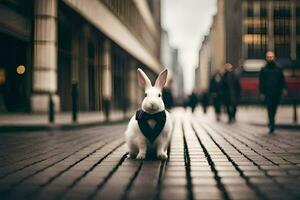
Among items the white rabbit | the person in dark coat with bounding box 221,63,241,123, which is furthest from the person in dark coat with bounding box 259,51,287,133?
the white rabbit

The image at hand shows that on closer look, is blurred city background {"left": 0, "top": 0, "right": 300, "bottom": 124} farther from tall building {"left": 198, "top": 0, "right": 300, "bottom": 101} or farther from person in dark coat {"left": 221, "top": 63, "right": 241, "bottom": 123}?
tall building {"left": 198, "top": 0, "right": 300, "bottom": 101}

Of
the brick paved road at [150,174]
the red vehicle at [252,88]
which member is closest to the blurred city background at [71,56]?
the brick paved road at [150,174]

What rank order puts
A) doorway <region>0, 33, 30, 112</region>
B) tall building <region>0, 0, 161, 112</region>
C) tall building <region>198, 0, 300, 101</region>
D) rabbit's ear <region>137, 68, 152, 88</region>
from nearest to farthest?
rabbit's ear <region>137, 68, 152, 88</region>
tall building <region>0, 0, 161, 112</region>
doorway <region>0, 33, 30, 112</region>
tall building <region>198, 0, 300, 101</region>

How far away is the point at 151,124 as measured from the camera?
18.8 ft

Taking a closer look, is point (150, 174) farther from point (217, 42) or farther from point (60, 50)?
point (217, 42)

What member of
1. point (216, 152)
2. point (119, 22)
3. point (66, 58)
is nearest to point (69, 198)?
point (216, 152)

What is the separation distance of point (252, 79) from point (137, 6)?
82.7ft

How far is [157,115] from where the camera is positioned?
Result: 225 inches

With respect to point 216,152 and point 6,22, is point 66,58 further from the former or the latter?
point 216,152

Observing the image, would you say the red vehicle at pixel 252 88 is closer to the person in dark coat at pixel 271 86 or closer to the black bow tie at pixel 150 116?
the person in dark coat at pixel 271 86

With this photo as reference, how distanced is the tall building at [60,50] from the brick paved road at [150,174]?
350 inches

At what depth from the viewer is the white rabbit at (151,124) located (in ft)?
18.3

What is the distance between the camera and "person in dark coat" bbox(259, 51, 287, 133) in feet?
38.3

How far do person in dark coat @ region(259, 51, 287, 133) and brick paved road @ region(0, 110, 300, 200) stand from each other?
159 inches
